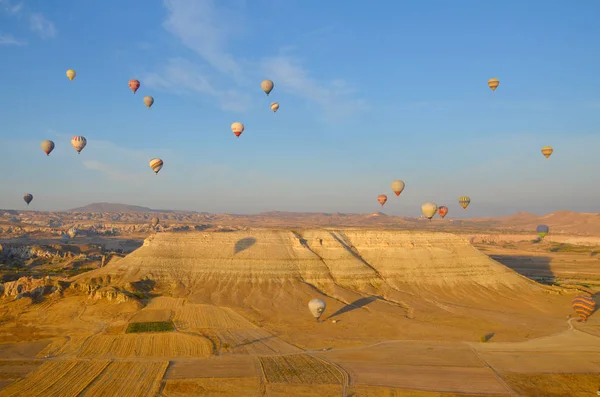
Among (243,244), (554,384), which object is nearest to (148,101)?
(243,244)

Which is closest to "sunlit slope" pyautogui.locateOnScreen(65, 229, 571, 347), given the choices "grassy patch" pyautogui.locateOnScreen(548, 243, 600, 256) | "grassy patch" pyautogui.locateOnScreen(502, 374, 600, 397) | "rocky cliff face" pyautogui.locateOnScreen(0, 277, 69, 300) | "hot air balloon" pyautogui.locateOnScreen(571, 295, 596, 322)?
"hot air balloon" pyautogui.locateOnScreen(571, 295, 596, 322)

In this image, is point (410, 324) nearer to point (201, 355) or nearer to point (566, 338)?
point (566, 338)

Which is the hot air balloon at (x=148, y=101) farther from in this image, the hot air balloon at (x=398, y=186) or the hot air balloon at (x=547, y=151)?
the hot air balloon at (x=547, y=151)

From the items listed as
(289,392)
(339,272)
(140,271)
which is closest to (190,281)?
(140,271)

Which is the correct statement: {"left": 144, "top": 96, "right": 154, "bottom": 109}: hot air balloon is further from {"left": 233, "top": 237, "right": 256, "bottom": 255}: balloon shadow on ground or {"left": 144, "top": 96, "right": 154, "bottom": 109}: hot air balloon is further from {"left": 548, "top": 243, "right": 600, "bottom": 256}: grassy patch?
{"left": 548, "top": 243, "right": 600, "bottom": 256}: grassy patch

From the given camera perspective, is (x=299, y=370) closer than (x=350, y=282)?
Yes

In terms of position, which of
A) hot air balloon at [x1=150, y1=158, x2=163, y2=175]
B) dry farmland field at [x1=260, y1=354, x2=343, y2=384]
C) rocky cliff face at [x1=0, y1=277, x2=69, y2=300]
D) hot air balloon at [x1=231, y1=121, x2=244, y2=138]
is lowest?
dry farmland field at [x1=260, y1=354, x2=343, y2=384]

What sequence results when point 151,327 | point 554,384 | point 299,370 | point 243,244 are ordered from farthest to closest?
point 243,244 < point 151,327 < point 299,370 < point 554,384

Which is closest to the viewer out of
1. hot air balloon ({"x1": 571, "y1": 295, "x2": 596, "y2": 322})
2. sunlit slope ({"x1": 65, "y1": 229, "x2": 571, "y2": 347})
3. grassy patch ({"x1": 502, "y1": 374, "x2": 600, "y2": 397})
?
grassy patch ({"x1": 502, "y1": 374, "x2": 600, "y2": 397})

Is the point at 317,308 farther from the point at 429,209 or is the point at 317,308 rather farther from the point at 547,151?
the point at 547,151
